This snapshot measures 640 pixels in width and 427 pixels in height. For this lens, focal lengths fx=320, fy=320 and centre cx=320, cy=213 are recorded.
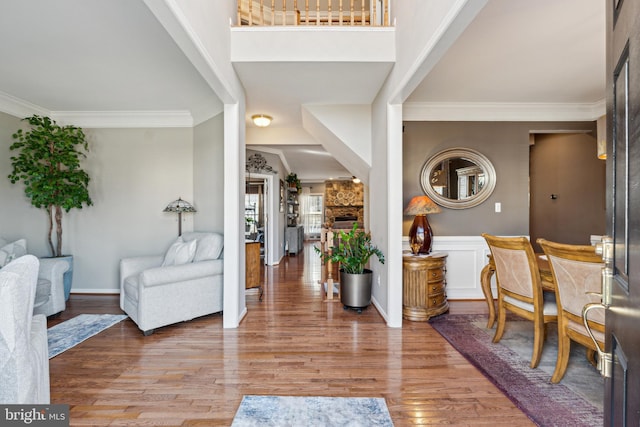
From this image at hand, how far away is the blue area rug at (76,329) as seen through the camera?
2.72 meters

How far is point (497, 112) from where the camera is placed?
408 centimetres

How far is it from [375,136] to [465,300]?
92.0 inches

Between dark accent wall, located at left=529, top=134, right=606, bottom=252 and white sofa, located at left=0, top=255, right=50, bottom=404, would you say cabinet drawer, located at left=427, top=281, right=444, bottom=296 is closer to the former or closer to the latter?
dark accent wall, located at left=529, top=134, right=606, bottom=252

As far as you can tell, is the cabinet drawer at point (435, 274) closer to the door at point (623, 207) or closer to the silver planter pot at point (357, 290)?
the silver planter pot at point (357, 290)

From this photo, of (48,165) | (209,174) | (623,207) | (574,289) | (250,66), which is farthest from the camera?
(209,174)

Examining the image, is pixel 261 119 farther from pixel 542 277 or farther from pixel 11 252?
pixel 542 277

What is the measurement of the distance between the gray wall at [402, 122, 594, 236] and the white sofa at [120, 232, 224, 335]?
2404 mm

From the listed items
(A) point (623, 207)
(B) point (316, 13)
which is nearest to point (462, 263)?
(B) point (316, 13)

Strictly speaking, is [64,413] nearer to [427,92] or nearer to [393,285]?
[393,285]

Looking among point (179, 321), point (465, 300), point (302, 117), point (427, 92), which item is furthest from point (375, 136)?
point (179, 321)

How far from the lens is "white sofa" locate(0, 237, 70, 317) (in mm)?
3215

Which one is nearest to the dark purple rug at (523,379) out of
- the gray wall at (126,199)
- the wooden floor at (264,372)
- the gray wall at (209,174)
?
the wooden floor at (264,372)

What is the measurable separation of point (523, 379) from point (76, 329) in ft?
12.6

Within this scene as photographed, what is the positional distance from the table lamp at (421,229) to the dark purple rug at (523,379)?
81cm
